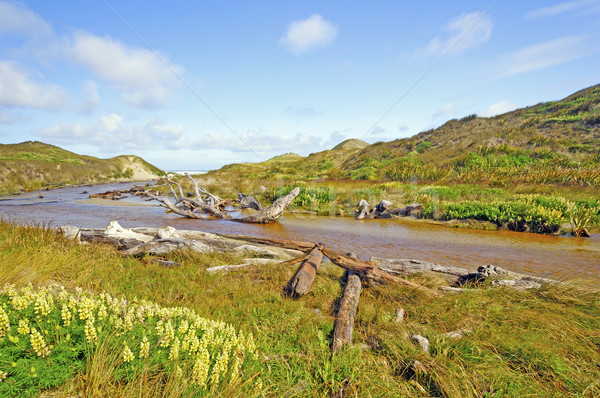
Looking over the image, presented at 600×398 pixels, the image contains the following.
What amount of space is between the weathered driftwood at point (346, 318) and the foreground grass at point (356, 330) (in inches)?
6.7

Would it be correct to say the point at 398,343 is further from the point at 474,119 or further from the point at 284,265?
the point at 474,119

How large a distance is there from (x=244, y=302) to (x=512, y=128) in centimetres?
4832

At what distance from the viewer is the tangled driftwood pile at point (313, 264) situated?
5316 mm

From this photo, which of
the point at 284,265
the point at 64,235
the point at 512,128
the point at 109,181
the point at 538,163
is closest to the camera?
the point at 284,265

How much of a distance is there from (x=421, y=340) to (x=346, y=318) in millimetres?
1075

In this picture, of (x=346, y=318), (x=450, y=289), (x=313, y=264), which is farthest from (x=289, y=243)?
(x=450, y=289)

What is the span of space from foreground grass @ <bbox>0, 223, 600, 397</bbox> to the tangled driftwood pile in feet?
0.83

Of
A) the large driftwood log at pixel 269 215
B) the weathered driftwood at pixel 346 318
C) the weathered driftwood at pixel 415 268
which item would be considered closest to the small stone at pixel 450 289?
the weathered driftwood at pixel 415 268

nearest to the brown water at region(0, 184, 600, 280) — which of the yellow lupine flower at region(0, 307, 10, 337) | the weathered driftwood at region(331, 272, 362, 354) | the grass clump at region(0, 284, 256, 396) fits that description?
the weathered driftwood at region(331, 272, 362, 354)

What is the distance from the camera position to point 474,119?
166 feet

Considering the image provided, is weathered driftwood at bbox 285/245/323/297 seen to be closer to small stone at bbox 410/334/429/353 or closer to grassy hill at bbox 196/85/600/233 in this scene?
small stone at bbox 410/334/429/353

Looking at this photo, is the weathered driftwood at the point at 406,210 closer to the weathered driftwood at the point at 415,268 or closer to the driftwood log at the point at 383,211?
the driftwood log at the point at 383,211

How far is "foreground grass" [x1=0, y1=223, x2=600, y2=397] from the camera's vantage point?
112 inches

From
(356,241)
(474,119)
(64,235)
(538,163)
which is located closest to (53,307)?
(64,235)
